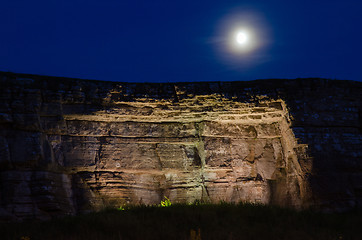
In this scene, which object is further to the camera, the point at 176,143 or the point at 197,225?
the point at 176,143

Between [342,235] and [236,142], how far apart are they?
5433 millimetres

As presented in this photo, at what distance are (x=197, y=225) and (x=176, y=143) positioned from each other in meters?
4.79

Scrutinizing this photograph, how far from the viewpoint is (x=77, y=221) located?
379 inches

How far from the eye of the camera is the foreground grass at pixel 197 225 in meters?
8.73

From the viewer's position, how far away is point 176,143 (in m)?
14.0

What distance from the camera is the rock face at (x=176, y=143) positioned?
1155cm

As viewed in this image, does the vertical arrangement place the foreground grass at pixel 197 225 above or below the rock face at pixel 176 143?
below

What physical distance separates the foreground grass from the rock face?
1677 millimetres

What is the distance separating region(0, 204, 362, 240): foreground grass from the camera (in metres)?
8.73

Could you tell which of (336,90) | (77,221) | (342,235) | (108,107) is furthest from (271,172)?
(77,221)

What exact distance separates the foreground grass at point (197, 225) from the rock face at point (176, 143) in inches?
66.0

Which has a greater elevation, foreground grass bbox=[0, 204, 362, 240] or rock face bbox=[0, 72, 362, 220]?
rock face bbox=[0, 72, 362, 220]

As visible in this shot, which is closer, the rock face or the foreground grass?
the foreground grass

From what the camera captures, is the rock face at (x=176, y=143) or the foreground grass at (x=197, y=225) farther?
the rock face at (x=176, y=143)
